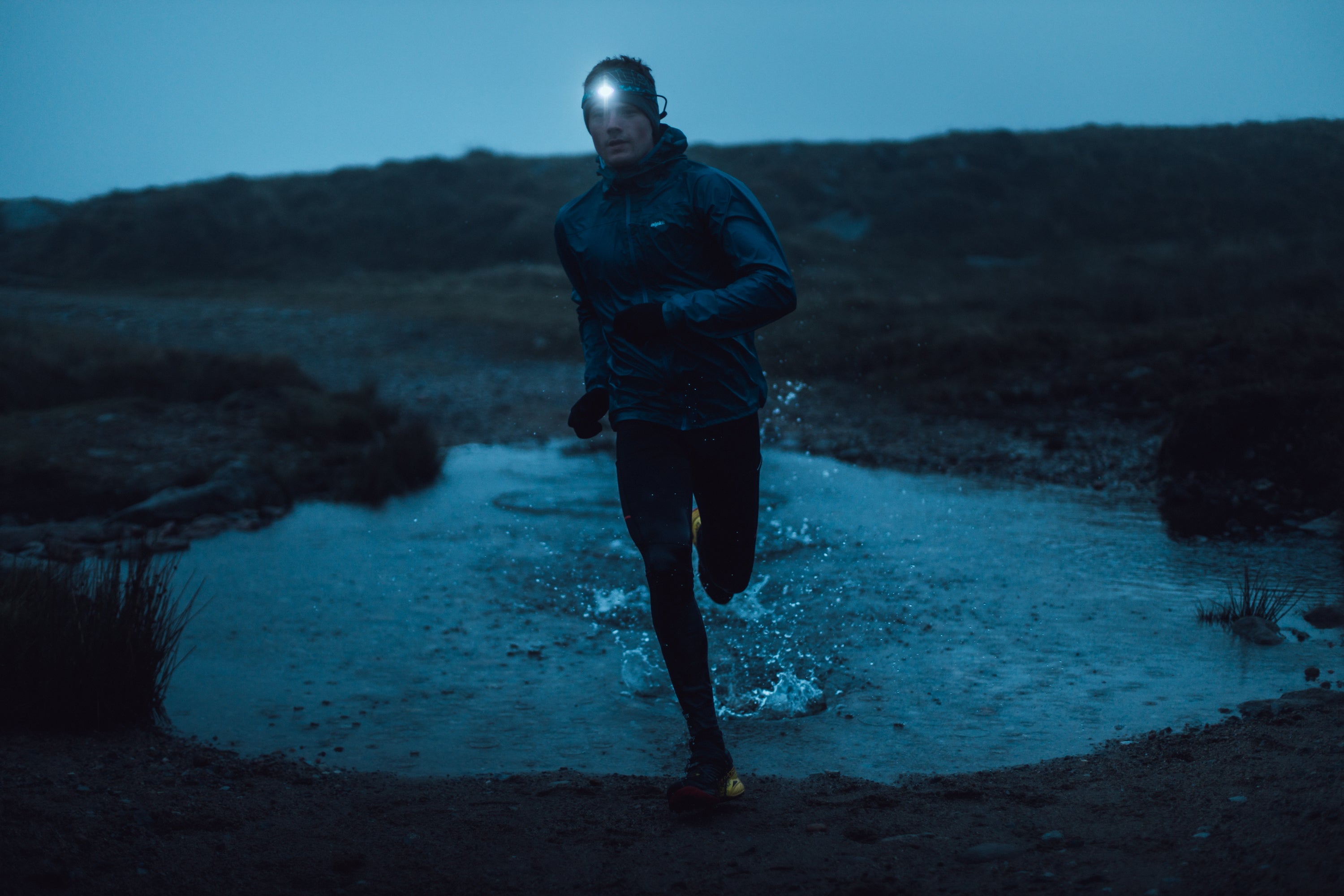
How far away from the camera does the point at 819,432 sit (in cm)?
1024

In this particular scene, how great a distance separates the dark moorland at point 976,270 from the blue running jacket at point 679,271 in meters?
4.26

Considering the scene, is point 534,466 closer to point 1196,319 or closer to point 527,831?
point 527,831

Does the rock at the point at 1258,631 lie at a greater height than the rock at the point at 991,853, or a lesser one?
greater

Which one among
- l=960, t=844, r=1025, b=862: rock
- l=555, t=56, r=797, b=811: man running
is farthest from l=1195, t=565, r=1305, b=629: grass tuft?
l=555, t=56, r=797, b=811: man running

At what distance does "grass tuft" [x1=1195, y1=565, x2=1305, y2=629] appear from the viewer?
4211 millimetres

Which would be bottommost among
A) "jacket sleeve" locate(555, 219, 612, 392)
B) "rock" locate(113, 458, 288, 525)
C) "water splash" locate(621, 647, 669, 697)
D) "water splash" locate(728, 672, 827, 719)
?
"water splash" locate(621, 647, 669, 697)

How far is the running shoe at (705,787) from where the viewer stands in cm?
Answer: 268

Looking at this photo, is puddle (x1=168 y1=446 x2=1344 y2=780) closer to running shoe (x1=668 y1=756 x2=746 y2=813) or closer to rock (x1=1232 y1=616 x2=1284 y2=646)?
rock (x1=1232 y1=616 x2=1284 y2=646)

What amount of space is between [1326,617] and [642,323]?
11.0ft

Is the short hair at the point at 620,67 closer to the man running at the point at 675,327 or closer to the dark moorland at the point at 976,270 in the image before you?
the man running at the point at 675,327

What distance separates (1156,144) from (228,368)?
21.7 m

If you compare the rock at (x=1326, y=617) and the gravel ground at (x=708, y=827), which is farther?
the rock at (x=1326, y=617)

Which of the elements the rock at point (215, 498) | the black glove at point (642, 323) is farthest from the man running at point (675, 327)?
the rock at point (215, 498)

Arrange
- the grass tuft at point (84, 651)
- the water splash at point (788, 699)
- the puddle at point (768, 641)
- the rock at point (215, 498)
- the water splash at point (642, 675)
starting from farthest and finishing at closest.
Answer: the rock at point (215, 498) → the water splash at point (642, 675) → the water splash at point (788, 699) → the puddle at point (768, 641) → the grass tuft at point (84, 651)
